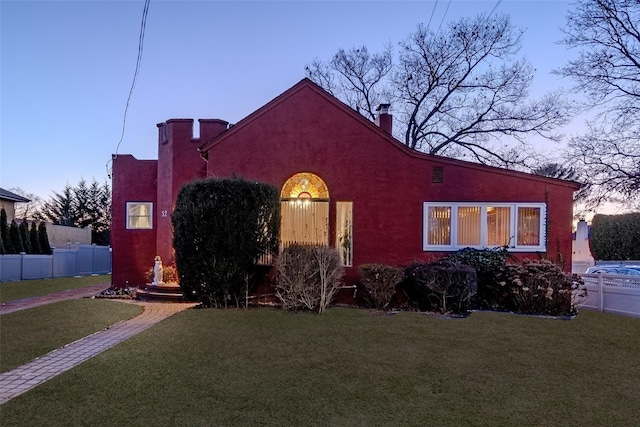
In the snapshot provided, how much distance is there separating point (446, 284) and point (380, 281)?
1.49 meters

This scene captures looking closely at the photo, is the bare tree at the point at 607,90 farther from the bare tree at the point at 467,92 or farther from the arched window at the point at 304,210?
the arched window at the point at 304,210

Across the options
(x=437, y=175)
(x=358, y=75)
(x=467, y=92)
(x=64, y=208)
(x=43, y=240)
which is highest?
(x=358, y=75)

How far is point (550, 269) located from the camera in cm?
982

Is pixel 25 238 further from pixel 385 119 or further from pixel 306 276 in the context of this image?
pixel 385 119

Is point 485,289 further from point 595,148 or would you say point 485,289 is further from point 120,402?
point 595,148

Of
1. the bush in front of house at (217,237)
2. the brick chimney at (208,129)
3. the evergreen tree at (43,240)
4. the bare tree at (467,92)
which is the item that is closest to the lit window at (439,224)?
the bush in front of house at (217,237)

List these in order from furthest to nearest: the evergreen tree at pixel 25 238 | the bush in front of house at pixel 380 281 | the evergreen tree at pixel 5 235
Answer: the evergreen tree at pixel 25 238 → the evergreen tree at pixel 5 235 → the bush in front of house at pixel 380 281

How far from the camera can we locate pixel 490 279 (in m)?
10.4

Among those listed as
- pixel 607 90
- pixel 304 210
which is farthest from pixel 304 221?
pixel 607 90

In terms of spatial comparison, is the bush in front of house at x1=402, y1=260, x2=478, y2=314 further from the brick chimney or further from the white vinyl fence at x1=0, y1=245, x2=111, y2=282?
the white vinyl fence at x1=0, y1=245, x2=111, y2=282

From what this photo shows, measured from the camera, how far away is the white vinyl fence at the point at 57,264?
1798cm

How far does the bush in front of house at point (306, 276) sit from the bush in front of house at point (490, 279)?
3.22 metres

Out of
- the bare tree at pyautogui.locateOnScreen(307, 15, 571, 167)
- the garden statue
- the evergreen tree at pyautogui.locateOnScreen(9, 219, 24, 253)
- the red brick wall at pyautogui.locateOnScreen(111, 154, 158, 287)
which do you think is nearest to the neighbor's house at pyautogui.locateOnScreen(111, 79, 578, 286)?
the garden statue

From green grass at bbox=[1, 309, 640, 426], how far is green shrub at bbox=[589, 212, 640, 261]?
19228 mm
